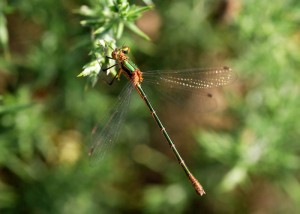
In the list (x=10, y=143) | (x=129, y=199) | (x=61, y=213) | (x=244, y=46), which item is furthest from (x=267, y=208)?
(x=10, y=143)

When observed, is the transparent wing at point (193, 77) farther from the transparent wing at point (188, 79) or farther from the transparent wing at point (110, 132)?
the transparent wing at point (110, 132)

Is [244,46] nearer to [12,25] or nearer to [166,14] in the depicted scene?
[166,14]

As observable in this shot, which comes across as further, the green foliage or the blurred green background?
the blurred green background

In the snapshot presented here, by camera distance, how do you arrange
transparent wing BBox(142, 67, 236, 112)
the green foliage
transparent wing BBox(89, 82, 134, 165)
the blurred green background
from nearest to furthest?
the green foliage < transparent wing BBox(89, 82, 134, 165) < transparent wing BBox(142, 67, 236, 112) < the blurred green background

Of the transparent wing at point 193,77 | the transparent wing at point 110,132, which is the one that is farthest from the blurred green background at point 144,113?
the transparent wing at point 193,77

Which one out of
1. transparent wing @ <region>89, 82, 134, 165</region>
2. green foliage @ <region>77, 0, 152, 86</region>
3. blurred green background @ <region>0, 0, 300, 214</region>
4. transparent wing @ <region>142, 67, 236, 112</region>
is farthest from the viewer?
blurred green background @ <region>0, 0, 300, 214</region>

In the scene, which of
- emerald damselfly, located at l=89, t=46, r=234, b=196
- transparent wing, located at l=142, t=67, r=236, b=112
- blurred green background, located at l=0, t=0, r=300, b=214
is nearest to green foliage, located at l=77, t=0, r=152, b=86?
emerald damselfly, located at l=89, t=46, r=234, b=196

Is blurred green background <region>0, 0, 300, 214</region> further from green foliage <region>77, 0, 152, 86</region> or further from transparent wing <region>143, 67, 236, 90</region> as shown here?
green foliage <region>77, 0, 152, 86</region>
